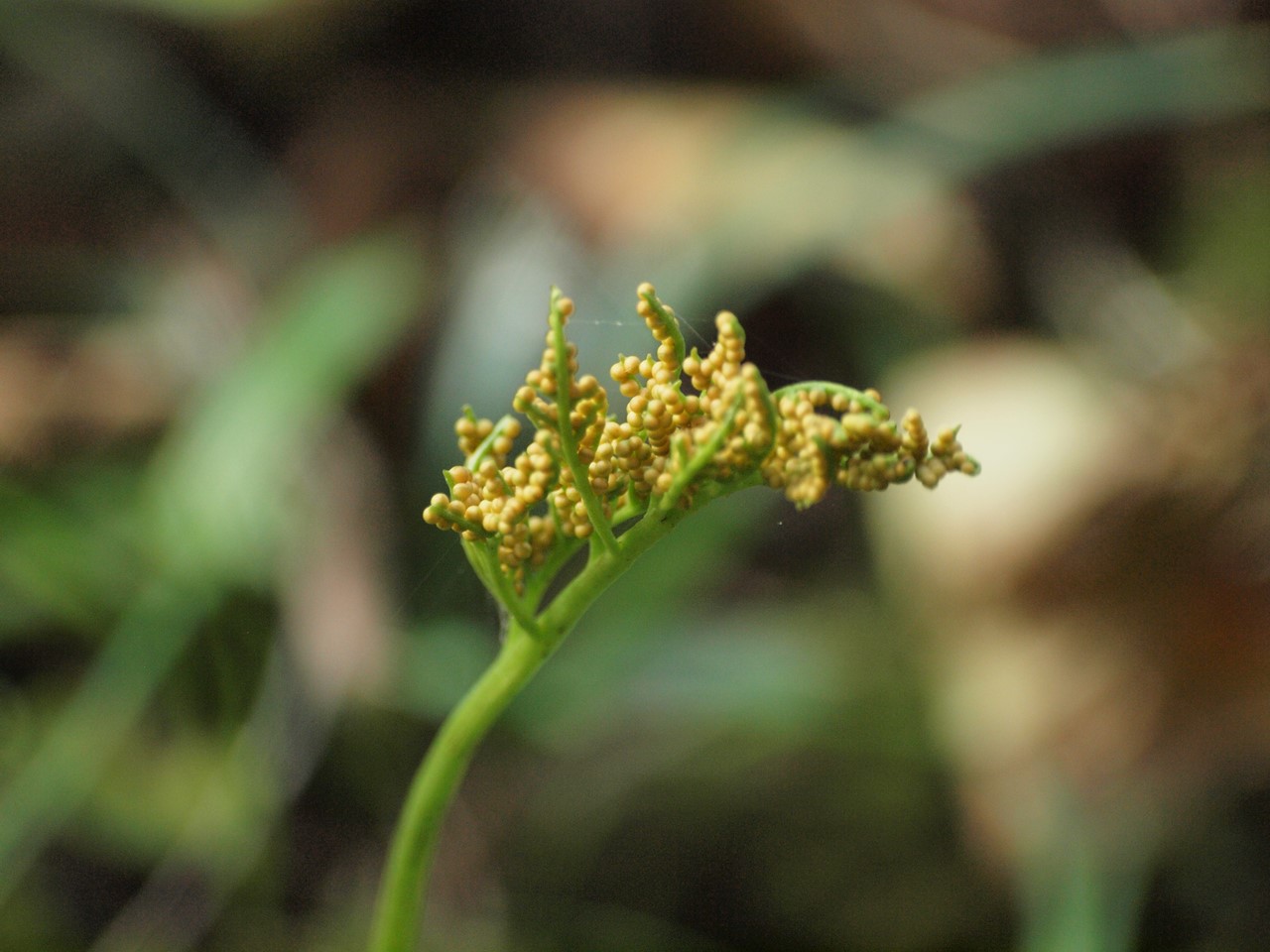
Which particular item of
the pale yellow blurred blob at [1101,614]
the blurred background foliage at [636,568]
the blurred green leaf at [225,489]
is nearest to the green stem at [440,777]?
the blurred background foliage at [636,568]

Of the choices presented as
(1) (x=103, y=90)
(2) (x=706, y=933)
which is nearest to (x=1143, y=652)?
(2) (x=706, y=933)

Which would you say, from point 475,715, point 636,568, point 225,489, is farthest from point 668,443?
point 225,489

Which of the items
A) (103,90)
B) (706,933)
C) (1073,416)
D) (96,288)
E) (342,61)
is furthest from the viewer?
(342,61)

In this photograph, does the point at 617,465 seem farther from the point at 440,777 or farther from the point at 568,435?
the point at 440,777

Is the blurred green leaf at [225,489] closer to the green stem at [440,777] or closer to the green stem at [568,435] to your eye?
the green stem at [440,777]

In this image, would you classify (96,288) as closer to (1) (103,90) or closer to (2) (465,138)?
(1) (103,90)
